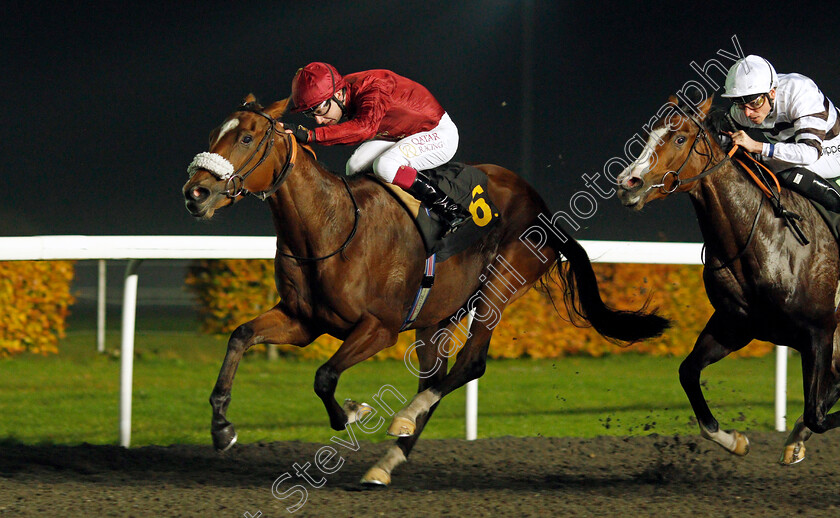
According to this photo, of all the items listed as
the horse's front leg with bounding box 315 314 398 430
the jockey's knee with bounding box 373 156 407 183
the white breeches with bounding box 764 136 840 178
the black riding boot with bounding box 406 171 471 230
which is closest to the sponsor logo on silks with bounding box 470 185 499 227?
the black riding boot with bounding box 406 171 471 230

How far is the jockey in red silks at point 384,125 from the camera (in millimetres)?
3076

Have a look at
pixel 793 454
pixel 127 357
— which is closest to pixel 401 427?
pixel 127 357

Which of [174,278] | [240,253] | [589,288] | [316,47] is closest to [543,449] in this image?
[589,288]

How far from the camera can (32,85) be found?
10.2 metres

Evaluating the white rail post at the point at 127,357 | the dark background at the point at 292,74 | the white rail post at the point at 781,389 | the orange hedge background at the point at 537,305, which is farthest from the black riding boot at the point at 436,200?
the dark background at the point at 292,74

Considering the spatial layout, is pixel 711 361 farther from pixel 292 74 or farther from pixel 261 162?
pixel 292 74

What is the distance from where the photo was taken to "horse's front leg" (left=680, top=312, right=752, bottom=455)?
3.29m

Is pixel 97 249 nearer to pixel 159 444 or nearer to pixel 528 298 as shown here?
pixel 159 444

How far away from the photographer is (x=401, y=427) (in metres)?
3.14

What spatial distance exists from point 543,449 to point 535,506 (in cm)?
→ 107

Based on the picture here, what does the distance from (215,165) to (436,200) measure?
909 millimetres

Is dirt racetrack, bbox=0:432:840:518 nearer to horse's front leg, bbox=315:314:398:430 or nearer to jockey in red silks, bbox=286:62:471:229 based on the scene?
horse's front leg, bbox=315:314:398:430

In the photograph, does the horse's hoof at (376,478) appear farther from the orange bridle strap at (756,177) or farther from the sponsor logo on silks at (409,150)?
the orange bridle strap at (756,177)

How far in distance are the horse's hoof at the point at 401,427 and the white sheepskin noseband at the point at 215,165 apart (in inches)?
41.7
